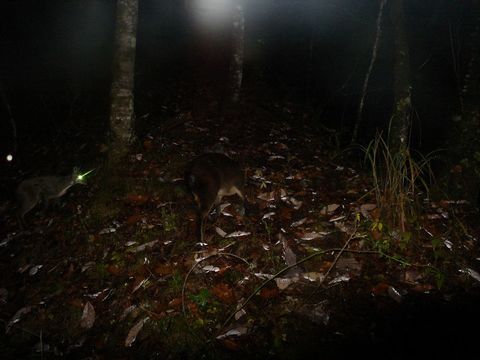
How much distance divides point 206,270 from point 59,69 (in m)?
12.9

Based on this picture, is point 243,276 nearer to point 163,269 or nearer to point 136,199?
point 163,269

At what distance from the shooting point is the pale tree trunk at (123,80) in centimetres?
632

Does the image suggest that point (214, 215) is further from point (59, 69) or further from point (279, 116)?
point (59, 69)

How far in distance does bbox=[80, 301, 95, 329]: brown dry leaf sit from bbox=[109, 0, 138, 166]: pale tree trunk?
120 inches

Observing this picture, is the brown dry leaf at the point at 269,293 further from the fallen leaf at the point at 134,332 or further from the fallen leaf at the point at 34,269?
the fallen leaf at the point at 34,269

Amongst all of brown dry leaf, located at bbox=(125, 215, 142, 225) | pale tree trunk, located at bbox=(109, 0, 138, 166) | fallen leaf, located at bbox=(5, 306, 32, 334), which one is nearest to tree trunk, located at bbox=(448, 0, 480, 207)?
brown dry leaf, located at bbox=(125, 215, 142, 225)

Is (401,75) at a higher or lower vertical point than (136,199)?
higher

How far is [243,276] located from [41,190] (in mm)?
4622

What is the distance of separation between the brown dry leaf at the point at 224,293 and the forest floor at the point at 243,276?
0.05 ft

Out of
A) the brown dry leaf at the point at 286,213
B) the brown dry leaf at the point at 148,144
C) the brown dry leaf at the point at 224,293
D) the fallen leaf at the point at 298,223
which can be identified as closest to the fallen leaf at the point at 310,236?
the fallen leaf at the point at 298,223

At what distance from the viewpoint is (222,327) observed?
3.59 meters

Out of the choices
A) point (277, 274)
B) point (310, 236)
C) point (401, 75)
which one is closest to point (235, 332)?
point (277, 274)

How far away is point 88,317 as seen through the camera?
416 cm

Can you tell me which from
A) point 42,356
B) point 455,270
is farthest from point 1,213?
point 455,270
